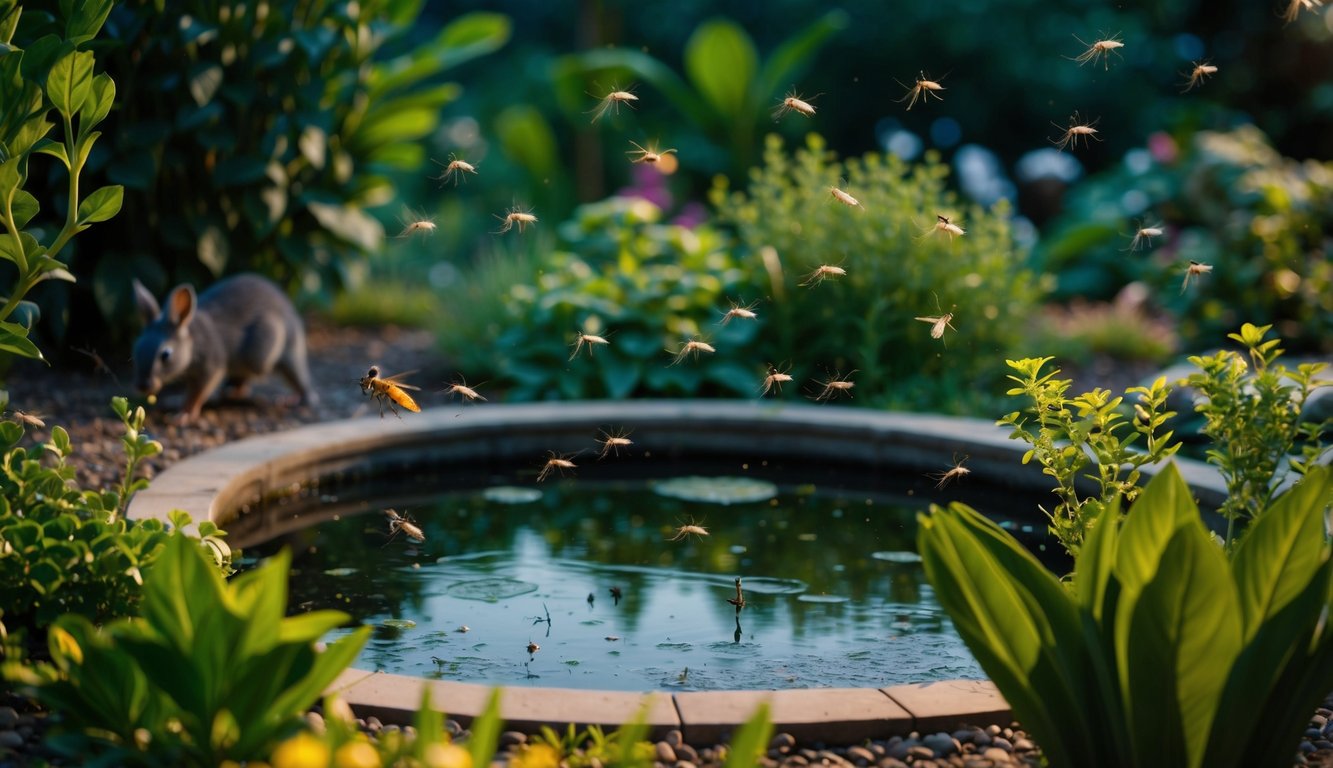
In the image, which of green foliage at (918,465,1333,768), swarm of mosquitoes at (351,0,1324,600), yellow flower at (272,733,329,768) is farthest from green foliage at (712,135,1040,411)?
yellow flower at (272,733,329,768)

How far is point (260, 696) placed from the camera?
7.22ft

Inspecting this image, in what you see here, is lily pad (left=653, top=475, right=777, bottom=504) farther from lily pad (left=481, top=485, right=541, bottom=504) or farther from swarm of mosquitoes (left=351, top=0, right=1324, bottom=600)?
lily pad (left=481, top=485, right=541, bottom=504)

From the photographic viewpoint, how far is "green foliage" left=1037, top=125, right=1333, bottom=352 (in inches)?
296

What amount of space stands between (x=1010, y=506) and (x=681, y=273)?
8.92 feet

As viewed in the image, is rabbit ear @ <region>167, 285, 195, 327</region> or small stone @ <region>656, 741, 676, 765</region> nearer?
small stone @ <region>656, 741, 676, 765</region>

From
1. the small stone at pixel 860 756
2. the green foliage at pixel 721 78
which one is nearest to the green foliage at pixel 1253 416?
the small stone at pixel 860 756

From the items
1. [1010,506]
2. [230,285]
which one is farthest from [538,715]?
[230,285]

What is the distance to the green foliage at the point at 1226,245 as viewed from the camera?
751cm

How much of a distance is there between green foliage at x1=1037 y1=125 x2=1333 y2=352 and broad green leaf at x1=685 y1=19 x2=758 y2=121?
303 cm

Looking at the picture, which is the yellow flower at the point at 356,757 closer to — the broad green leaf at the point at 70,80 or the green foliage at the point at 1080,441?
the green foliage at the point at 1080,441

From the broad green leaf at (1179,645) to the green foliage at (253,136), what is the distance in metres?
5.28

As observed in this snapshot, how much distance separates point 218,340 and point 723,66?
6.77 metres

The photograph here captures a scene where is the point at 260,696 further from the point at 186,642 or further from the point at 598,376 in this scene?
the point at 598,376

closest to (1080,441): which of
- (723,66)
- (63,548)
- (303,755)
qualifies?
(303,755)
